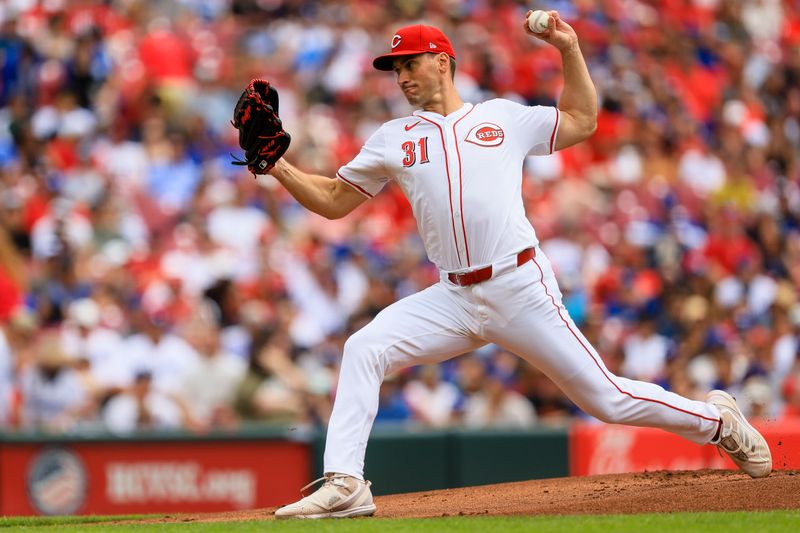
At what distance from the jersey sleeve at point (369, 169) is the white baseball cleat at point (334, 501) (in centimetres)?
117

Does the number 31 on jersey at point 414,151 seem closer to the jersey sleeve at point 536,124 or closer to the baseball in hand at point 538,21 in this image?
the jersey sleeve at point 536,124

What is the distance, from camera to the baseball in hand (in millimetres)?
4953

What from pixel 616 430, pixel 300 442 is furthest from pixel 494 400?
pixel 300 442

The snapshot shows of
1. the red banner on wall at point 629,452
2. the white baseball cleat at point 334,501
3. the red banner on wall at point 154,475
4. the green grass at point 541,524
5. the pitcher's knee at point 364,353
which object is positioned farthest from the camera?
the red banner on wall at point 629,452

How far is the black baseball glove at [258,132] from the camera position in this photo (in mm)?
5066

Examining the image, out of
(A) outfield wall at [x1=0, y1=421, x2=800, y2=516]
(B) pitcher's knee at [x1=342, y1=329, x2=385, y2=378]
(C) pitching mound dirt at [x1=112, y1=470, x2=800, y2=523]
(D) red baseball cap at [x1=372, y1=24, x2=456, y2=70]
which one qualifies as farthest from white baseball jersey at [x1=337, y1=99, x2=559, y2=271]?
(A) outfield wall at [x1=0, y1=421, x2=800, y2=516]

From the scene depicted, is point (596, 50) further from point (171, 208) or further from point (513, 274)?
point (513, 274)

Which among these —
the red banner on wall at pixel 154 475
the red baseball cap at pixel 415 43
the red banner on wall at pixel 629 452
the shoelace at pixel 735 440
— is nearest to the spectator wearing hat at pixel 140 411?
the red banner on wall at pixel 154 475

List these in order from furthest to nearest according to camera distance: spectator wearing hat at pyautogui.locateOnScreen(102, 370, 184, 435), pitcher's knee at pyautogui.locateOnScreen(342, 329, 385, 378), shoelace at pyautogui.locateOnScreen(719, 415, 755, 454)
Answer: spectator wearing hat at pyautogui.locateOnScreen(102, 370, 184, 435)
shoelace at pyautogui.locateOnScreen(719, 415, 755, 454)
pitcher's knee at pyautogui.locateOnScreen(342, 329, 385, 378)

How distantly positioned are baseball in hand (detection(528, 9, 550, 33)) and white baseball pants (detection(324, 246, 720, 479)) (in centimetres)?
87

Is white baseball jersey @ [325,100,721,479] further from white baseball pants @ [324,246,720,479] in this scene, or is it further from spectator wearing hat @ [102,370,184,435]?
spectator wearing hat @ [102,370,184,435]

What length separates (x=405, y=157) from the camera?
5.02 m

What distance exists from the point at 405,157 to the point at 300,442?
3.25m

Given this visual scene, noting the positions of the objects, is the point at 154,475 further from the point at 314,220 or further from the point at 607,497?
the point at 314,220
